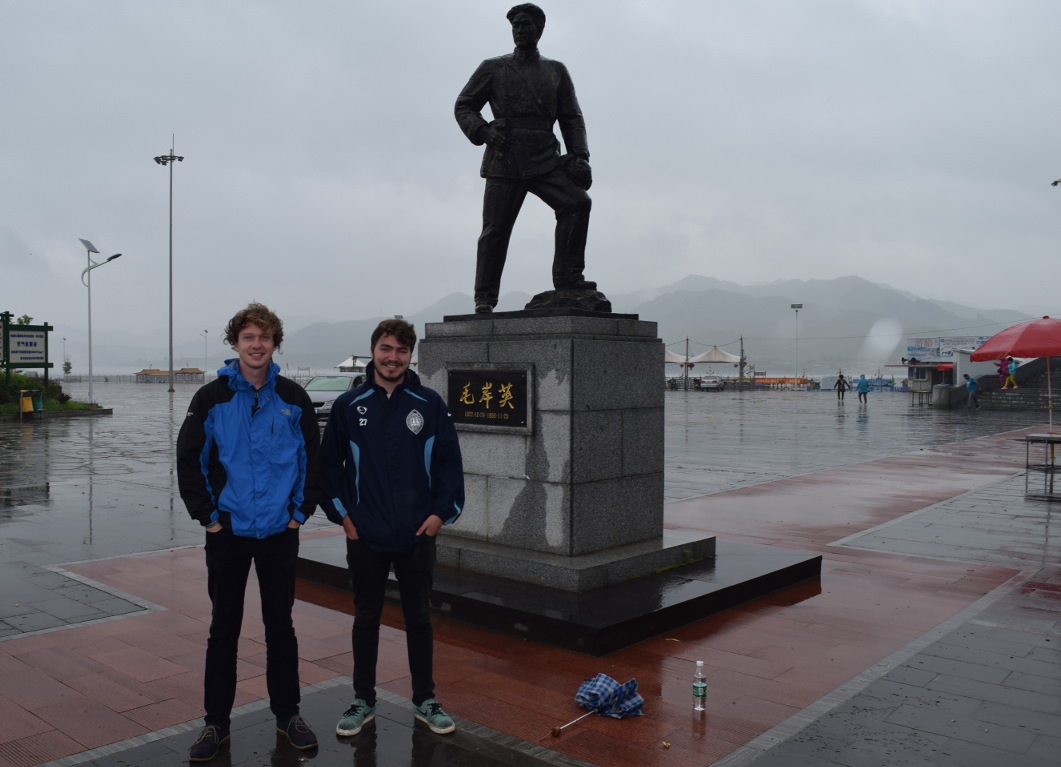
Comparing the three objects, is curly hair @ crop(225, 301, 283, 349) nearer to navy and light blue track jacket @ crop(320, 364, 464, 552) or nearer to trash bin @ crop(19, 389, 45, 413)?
navy and light blue track jacket @ crop(320, 364, 464, 552)

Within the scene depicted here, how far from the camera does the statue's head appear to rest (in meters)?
6.84

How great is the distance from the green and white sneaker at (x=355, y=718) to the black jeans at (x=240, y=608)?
0.23 meters

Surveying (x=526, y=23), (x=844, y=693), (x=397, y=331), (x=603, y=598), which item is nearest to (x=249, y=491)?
(x=397, y=331)

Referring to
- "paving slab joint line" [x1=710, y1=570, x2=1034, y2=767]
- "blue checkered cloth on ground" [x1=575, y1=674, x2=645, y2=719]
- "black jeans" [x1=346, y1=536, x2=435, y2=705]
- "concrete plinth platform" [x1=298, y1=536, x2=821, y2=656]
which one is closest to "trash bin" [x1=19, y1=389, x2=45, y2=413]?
"concrete plinth platform" [x1=298, y1=536, x2=821, y2=656]

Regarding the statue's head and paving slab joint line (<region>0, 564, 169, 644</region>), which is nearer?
Result: paving slab joint line (<region>0, 564, 169, 644</region>)

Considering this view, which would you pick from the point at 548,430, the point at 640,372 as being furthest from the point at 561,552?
the point at 640,372

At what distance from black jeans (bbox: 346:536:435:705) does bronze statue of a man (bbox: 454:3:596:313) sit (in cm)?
347

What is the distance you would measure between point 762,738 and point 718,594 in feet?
6.80

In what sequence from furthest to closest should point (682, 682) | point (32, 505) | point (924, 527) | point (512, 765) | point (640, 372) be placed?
1. point (32, 505)
2. point (924, 527)
3. point (640, 372)
4. point (682, 682)
5. point (512, 765)

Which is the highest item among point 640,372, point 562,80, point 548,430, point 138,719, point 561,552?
point 562,80

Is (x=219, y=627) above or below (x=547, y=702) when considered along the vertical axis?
above

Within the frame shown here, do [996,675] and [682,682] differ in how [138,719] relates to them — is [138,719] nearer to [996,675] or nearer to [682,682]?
[682,682]

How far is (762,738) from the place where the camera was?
409 centimetres

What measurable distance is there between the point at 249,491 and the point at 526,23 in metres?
4.63
